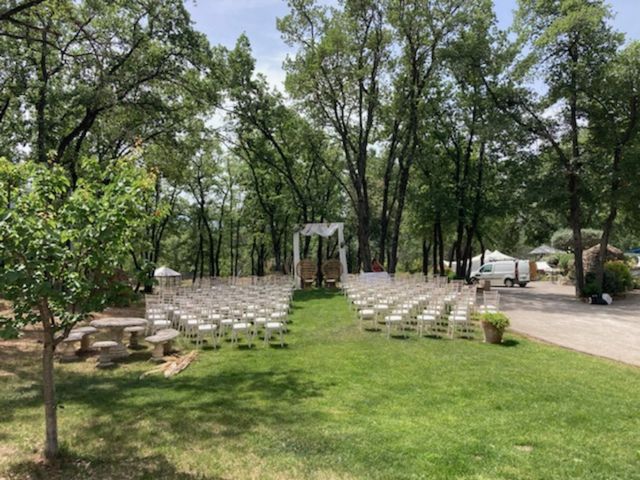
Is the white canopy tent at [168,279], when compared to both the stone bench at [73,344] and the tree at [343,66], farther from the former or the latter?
the tree at [343,66]

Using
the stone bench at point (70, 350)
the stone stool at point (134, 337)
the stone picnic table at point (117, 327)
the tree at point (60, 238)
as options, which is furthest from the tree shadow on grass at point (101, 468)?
the stone stool at point (134, 337)

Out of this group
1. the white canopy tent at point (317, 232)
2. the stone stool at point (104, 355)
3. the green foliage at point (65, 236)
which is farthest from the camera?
the white canopy tent at point (317, 232)

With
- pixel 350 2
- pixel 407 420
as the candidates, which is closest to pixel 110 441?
pixel 407 420

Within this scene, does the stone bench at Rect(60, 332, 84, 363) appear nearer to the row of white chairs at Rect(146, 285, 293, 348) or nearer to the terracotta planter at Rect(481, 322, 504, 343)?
the row of white chairs at Rect(146, 285, 293, 348)

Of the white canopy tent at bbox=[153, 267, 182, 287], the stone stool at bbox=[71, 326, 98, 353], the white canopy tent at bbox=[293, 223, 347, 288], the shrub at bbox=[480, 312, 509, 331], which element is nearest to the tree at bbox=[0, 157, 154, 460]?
the stone stool at bbox=[71, 326, 98, 353]

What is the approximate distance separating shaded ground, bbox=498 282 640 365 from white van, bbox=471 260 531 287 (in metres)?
10.0

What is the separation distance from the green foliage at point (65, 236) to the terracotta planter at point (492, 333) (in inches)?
313

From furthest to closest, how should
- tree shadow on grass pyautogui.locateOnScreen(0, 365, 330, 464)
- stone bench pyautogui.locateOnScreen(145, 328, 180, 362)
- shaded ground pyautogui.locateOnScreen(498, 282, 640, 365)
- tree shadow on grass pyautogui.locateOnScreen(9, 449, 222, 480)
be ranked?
shaded ground pyautogui.locateOnScreen(498, 282, 640, 365), stone bench pyautogui.locateOnScreen(145, 328, 180, 362), tree shadow on grass pyautogui.locateOnScreen(0, 365, 330, 464), tree shadow on grass pyautogui.locateOnScreen(9, 449, 222, 480)

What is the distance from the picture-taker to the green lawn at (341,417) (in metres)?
3.90

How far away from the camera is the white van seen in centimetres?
2822

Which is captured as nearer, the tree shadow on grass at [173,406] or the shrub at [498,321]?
the tree shadow on grass at [173,406]

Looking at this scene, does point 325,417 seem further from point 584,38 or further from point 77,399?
point 584,38

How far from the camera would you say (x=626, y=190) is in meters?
18.0

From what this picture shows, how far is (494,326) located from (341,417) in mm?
5588
